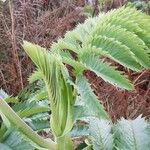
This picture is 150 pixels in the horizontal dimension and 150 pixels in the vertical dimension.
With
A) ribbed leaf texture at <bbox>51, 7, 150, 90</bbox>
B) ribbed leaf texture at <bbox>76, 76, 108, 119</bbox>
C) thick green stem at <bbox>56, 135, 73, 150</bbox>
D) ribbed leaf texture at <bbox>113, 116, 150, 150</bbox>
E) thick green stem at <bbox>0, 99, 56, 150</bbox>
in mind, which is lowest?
ribbed leaf texture at <bbox>113, 116, 150, 150</bbox>

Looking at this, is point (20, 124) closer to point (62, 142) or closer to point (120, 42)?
point (62, 142)

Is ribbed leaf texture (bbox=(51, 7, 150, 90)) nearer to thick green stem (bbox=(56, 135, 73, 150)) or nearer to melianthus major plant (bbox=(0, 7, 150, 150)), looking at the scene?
melianthus major plant (bbox=(0, 7, 150, 150))

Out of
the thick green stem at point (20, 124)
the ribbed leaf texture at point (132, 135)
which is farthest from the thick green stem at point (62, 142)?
the ribbed leaf texture at point (132, 135)

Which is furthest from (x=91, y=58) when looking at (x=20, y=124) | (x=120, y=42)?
(x=20, y=124)

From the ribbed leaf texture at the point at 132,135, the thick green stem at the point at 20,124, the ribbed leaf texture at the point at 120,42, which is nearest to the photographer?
the ribbed leaf texture at the point at 120,42

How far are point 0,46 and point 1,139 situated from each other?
258 cm

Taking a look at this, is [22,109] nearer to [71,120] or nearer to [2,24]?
[71,120]

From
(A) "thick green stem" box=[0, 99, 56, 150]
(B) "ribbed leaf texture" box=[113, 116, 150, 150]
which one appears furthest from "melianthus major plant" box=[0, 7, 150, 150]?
(B) "ribbed leaf texture" box=[113, 116, 150, 150]

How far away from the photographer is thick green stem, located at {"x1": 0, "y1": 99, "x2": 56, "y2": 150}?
101 centimetres

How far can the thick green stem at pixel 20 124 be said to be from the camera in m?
1.01

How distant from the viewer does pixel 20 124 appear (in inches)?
40.7

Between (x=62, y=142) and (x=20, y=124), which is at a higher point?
(x=20, y=124)

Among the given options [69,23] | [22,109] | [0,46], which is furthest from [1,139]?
[69,23]

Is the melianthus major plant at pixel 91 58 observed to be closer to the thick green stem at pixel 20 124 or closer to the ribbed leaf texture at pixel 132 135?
the thick green stem at pixel 20 124
